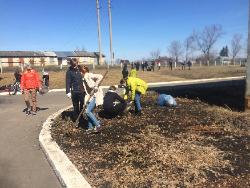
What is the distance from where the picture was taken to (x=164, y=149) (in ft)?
24.0

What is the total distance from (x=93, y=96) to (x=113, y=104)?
1535 millimetres

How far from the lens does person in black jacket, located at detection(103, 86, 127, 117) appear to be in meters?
11.1

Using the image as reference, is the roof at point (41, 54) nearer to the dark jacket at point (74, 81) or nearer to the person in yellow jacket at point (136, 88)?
the person in yellow jacket at point (136, 88)

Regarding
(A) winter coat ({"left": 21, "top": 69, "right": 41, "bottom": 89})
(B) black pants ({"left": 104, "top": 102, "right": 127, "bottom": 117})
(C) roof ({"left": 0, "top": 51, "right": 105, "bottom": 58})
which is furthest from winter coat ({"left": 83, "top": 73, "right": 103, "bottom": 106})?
(C) roof ({"left": 0, "top": 51, "right": 105, "bottom": 58})

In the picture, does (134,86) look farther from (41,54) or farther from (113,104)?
(41,54)

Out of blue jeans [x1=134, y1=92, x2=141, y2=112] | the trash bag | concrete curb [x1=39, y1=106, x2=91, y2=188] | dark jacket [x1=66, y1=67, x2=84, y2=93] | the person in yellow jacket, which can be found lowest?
concrete curb [x1=39, y1=106, x2=91, y2=188]

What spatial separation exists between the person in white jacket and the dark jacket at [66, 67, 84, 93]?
115mm

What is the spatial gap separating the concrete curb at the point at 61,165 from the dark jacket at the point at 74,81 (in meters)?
1.45

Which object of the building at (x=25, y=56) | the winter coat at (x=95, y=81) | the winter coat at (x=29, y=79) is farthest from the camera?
the building at (x=25, y=56)

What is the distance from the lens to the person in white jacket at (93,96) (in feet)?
30.6

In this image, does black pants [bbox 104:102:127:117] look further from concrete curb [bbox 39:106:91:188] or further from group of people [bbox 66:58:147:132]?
concrete curb [bbox 39:106:91:188]

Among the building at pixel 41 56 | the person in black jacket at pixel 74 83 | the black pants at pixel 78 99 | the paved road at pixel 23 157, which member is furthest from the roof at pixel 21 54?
the person in black jacket at pixel 74 83

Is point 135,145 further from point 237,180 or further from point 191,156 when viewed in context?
point 237,180

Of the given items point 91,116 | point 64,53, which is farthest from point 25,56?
point 91,116
